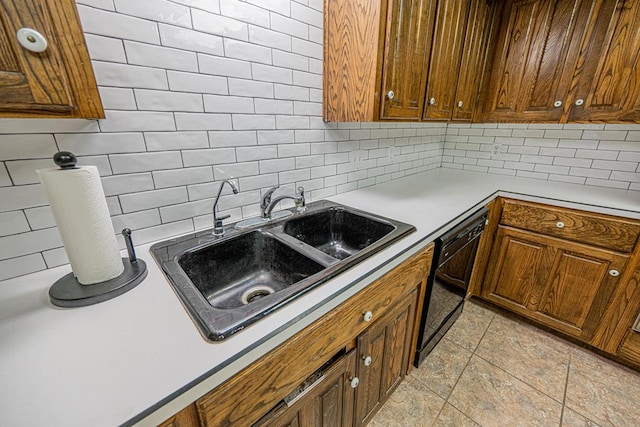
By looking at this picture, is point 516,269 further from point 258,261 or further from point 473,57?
point 258,261

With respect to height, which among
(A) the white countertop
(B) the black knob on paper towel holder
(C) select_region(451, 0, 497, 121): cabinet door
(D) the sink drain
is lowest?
(D) the sink drain

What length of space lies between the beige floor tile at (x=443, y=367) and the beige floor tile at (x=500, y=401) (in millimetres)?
38

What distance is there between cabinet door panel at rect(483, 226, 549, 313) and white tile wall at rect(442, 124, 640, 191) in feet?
2.21

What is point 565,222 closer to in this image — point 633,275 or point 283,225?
point 633,275

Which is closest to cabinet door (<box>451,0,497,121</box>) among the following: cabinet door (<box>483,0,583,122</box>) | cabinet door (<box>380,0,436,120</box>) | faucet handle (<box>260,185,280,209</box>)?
cabinet door (<box>483,0,583,122</box>)

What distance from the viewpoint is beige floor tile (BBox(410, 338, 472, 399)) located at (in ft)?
4.68

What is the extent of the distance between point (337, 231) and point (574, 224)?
1.38m

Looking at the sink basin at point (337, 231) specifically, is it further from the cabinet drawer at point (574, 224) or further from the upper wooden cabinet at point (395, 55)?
the cabinet drawer at point (574, 224)

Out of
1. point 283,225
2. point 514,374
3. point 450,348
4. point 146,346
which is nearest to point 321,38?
point 283,225

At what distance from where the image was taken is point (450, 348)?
165 centimetres

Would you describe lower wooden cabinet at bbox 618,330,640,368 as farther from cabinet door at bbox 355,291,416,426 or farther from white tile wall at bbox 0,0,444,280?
white tile wall at bbox 0,0,444,280

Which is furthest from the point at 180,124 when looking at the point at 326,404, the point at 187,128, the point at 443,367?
the point at 443,367

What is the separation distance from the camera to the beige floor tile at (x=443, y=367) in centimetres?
143

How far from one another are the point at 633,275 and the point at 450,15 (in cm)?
169
